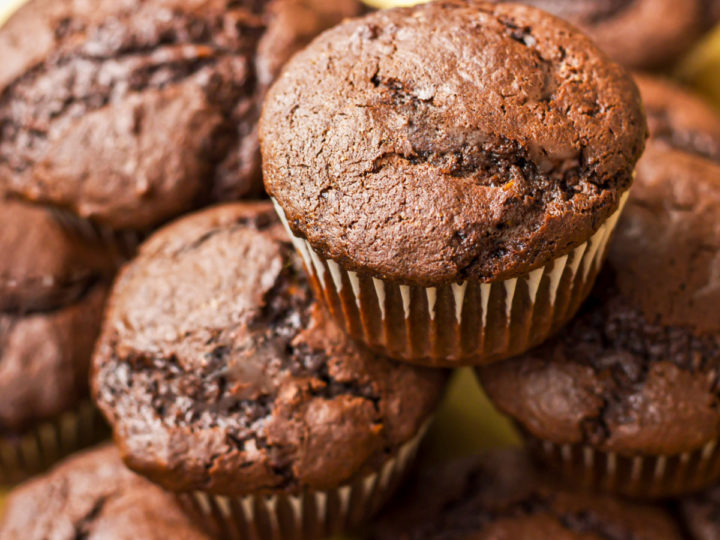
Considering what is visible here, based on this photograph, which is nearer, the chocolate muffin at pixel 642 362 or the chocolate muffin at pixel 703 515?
the chocolate muffin at pixel 642 362

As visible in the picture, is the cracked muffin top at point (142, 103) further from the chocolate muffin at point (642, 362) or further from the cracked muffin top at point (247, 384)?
the chocolate muffin at point (642, 362)

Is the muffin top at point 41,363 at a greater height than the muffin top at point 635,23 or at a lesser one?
lesser

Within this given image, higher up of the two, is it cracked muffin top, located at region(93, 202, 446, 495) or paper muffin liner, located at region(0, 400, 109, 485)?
cracked muffin top, located at region(93, 202, 446, 495)

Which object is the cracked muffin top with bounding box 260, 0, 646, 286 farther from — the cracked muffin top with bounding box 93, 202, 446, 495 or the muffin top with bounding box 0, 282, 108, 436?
the muffin top with bounding box 0, 282, 108, 436

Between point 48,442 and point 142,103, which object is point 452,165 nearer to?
point 142,103

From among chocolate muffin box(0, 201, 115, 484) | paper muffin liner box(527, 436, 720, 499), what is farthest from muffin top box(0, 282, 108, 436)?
paper muffin liner box(527, 436, 720, 499)

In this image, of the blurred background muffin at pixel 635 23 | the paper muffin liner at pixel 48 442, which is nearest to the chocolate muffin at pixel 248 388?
the paper muffin liner at pixel 48 442

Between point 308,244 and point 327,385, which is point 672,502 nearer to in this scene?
point 327,385
